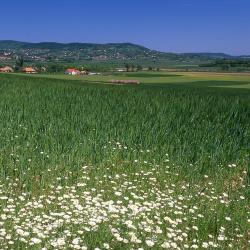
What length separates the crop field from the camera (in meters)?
7.11

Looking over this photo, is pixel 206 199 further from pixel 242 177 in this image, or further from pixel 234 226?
pixel 242 177

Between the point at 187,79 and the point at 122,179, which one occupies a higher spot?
the point at 122,179

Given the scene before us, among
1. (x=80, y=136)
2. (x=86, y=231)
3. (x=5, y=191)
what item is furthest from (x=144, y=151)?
(x=86, y=231)

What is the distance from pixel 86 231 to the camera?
23.5 ft

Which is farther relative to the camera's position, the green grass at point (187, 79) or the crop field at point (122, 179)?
the green grass at point (187, 79)

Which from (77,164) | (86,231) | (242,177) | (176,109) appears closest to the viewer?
(86,231)

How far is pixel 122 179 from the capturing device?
10.7m

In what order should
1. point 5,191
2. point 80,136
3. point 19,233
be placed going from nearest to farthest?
1. point 19,233
2. point 5,191
3. point 80,136

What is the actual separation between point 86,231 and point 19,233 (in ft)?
3.63

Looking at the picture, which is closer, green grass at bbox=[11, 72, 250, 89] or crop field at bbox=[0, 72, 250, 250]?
crop field at bbox=[0, 72, 250, 250]

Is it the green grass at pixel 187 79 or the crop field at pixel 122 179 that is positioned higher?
the crop field at pixel 122 179

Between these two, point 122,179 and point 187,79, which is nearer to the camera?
point 122,179

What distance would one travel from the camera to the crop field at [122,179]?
23.3 feet

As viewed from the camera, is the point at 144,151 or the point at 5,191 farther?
the point at 144,151
